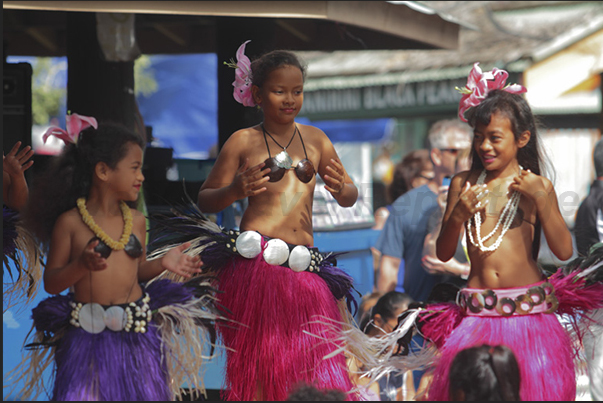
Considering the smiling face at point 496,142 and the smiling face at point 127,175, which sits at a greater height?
the smiling face at point 496,142

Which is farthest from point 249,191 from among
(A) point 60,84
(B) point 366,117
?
(B) point 366,117

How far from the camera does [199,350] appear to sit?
2.93 metres

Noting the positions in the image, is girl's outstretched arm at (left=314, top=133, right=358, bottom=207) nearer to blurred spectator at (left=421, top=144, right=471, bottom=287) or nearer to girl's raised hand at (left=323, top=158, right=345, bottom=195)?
girl's raised hand at (left=323, top=158, right=345, bottom=195)

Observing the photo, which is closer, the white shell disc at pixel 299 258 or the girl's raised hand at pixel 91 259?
the girl's raised hand at pixel 91 259

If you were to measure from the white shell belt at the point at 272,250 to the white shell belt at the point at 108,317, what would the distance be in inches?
20.6

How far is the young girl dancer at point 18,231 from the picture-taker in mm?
3213

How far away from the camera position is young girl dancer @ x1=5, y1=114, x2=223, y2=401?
106 inches

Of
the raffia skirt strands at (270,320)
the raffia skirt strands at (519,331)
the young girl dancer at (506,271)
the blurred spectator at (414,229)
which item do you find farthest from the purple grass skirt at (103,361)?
the blurred spectator at (414,229)

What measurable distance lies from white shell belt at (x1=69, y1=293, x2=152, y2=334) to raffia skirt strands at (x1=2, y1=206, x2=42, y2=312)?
2.17ft

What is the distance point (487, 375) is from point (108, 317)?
1.32m

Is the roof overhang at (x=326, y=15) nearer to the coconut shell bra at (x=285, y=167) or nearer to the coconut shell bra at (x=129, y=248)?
the coconut shell bra at (x=285, y=167)

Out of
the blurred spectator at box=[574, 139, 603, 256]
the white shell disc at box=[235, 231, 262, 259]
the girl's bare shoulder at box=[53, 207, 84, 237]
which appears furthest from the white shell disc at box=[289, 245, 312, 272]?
the blurred spectator at box=[574, 139, 603, 256]

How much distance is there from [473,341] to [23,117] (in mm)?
2650

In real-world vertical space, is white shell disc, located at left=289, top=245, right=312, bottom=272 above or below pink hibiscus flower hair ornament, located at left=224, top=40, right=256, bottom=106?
below
